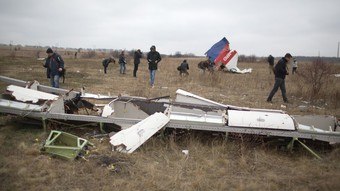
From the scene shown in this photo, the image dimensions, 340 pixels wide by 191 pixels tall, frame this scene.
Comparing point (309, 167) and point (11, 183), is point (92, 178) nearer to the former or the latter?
point (11, 183)

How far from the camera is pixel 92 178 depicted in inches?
162

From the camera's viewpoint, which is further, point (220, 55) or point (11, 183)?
point (220, 55)

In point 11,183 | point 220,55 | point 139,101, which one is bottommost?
point 11,183

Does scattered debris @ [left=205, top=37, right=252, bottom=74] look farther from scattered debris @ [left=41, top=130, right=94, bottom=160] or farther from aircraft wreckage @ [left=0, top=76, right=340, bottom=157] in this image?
scattered debris @ [left=41, top=130, right=94, bottom=160]

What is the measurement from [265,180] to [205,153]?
1219 mm

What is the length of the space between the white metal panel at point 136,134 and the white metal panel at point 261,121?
1.26 meters

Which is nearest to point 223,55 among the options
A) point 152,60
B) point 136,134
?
point 152,60

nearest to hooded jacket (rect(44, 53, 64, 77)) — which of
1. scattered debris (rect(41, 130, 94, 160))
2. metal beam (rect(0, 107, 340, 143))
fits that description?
metal beam (rect(0, 107, 340, 143))

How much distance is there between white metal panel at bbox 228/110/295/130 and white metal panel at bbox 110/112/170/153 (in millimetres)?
1264

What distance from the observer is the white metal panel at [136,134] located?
4930 mm

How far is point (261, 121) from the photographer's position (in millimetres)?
5215

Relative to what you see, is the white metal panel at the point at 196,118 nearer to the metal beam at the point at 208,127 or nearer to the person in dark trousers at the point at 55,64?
the metal beam at the point at 208,127

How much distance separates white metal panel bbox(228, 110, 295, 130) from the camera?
5102 mm

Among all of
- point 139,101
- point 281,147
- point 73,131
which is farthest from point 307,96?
point 73,131
